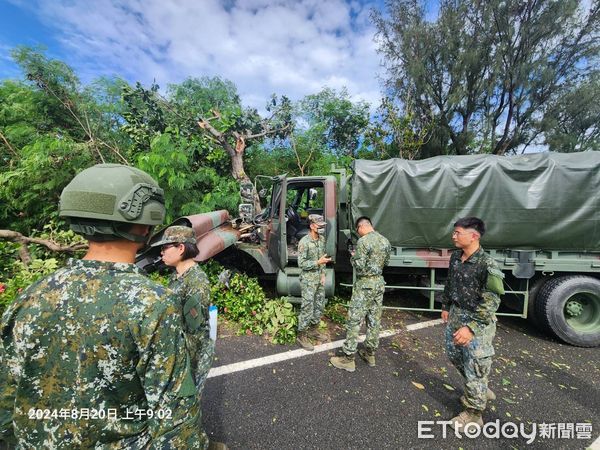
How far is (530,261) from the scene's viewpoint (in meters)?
3.88

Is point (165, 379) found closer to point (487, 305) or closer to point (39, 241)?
point (487, 305)

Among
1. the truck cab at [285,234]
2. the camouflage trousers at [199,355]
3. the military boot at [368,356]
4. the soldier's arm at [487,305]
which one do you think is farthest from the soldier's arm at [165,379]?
the truck cab at [285,234]

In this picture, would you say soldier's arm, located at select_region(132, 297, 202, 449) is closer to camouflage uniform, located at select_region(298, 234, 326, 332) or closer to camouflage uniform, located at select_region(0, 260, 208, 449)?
camouflage uniform, located at select_region(0, 260, 208, 449)

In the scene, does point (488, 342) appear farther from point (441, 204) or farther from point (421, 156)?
point (421, 156)

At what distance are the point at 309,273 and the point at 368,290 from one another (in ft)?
2.76

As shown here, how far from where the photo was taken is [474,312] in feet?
7.82

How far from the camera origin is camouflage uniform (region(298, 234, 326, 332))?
3.71 m

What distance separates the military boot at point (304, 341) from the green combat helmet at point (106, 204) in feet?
10.2

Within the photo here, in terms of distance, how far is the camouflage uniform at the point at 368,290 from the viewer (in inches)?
127

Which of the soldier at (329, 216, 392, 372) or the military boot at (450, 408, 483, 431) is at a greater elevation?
the soldier at (329, 216, 392, 372)

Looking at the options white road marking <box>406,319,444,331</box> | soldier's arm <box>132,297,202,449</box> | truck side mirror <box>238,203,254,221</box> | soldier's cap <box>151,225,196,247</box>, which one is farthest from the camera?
truck side mirror <box>238,203,254,221</box>

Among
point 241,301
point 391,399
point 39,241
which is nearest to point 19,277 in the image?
point 39,241

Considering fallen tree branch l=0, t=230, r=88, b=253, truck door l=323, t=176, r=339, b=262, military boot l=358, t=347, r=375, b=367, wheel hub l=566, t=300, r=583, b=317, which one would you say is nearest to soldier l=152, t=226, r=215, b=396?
military boot l=358, t=347, r=375, b=367

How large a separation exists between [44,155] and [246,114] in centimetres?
490
